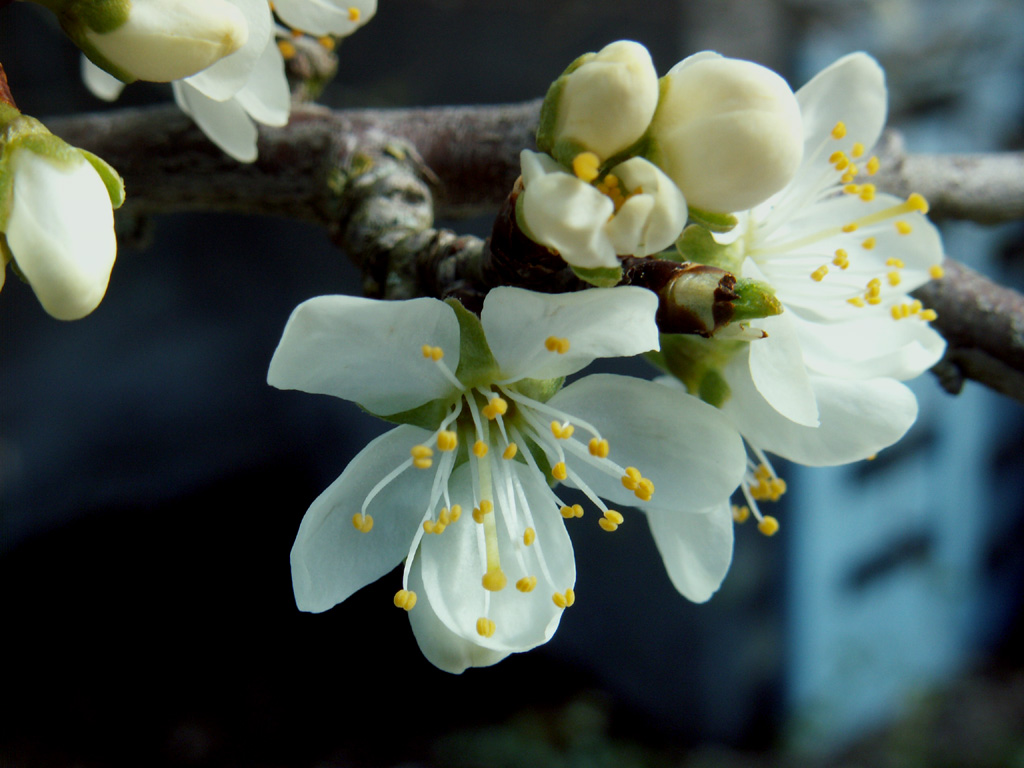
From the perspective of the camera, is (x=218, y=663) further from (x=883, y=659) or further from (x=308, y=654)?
(x=883, y=659)

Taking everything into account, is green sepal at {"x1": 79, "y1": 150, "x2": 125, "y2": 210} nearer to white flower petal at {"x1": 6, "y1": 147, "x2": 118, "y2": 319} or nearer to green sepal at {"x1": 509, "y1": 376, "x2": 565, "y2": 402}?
white flower petal at {"x1": 6, "y1": 147, "x2": 118, "y2": 319}

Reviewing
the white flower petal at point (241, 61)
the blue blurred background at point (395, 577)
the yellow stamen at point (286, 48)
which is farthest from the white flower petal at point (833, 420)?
the blue blurred background at point (395, 577)

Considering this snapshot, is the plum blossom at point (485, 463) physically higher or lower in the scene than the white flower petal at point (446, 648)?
higher

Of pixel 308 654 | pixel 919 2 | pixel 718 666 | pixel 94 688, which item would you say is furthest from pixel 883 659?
pixel 94 688

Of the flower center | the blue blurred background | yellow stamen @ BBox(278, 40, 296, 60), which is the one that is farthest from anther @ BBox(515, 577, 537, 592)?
the blue blurred background

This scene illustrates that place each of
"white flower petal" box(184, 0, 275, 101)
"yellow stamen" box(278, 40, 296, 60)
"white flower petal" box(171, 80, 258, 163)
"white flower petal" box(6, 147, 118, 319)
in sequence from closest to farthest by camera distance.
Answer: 1. "white flower petal" box(6, 147, 118, 319)
2. "white flower petal" box(184, 0, 275, 101)
3. "white flower petal" box(171, 80, 258, 163)
4. "yellow stamen" box(278, 40, 296, 60)

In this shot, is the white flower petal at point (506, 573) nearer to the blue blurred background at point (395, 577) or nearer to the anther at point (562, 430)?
the anther at point (562, 430)
